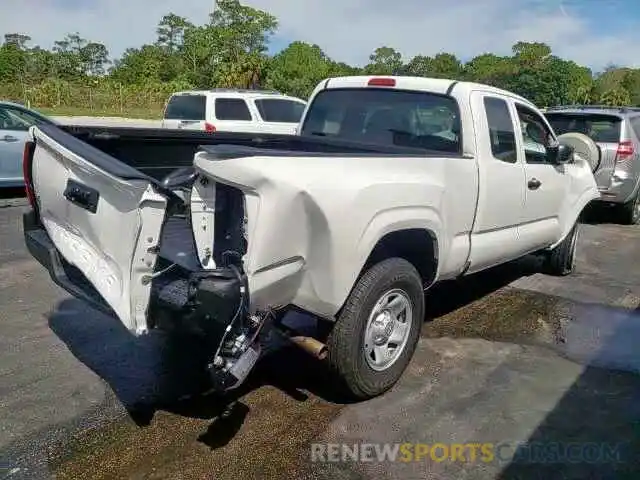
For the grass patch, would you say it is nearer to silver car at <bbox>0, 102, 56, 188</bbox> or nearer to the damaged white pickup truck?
silver car at <bbox>0, 102, 56, 188</bbox>

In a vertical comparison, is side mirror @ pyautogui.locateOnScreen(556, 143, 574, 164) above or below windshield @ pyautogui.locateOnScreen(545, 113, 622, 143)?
below

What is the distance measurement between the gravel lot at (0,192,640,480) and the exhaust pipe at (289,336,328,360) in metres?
0.42

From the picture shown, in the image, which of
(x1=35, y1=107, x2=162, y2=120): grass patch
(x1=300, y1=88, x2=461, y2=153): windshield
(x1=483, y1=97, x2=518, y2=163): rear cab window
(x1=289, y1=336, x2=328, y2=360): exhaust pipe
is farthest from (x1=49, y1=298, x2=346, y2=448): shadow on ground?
(x1=35, y1=107, x2=162, y2=120): grass patch

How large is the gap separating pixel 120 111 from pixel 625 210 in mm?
36848

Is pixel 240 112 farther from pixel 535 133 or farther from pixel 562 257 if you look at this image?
pixel 535 133

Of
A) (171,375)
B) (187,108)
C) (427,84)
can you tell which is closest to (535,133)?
(427,84)

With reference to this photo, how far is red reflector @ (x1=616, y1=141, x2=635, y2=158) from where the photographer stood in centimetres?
909

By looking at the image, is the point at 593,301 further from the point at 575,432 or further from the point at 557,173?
the point at 575,432

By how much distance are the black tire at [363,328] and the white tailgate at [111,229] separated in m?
1.09

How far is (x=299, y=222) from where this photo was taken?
296 centimetres

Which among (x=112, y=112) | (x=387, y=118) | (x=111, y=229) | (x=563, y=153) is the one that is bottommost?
(x=111, y=229)

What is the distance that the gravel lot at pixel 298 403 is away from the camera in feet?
10.1

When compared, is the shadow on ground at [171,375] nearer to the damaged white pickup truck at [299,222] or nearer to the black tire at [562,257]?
the damaged white pickup truck at [299,222]

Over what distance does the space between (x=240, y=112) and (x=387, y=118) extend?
25.6ft
